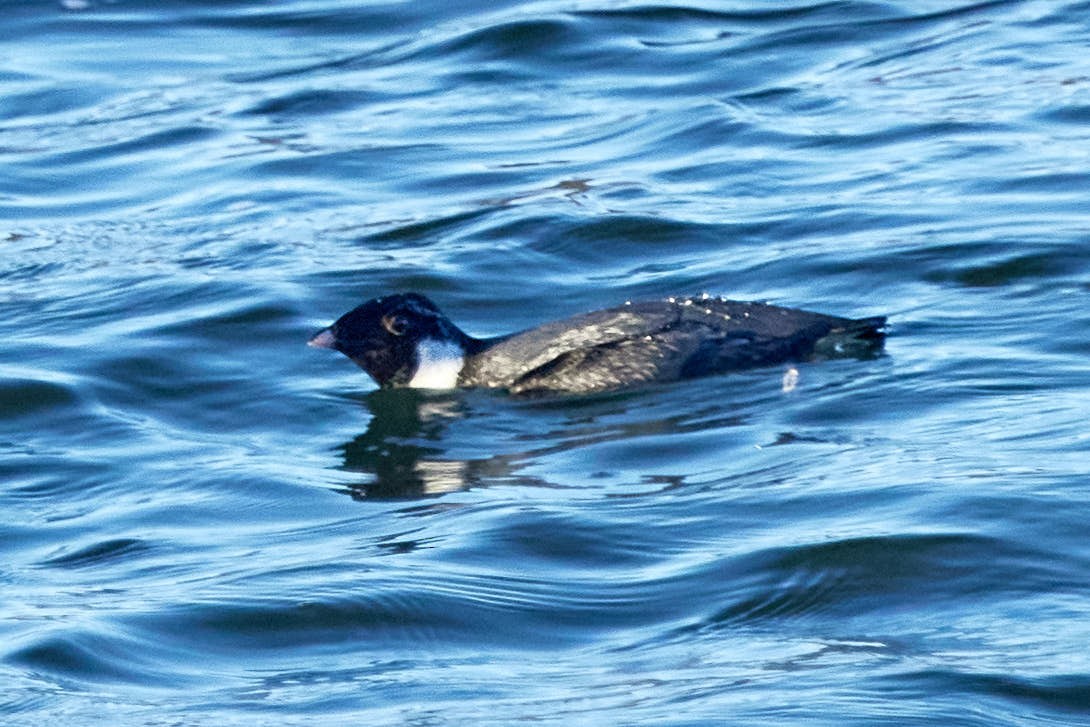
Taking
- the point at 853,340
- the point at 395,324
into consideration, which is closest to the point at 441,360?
the point at 395,324

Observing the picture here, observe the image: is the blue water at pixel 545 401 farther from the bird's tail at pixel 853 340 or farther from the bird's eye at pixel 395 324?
the bird's eye at pixel 395 324

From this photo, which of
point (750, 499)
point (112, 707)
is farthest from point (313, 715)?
point (750, 499)

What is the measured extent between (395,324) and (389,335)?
0.05 metres

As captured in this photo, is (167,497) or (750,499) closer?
(750,499)

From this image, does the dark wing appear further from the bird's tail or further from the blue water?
the bird's tail

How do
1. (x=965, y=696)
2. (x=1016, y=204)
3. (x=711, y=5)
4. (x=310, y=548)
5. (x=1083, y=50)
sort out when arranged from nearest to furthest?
(x=965, y=696) → (x=310, y=548) → (x=1016, y=204) → (x=1083, y=50) → (x=711, y=5)

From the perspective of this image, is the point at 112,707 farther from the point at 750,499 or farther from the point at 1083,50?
the point at 1083,50

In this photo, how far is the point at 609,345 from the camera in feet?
31.1

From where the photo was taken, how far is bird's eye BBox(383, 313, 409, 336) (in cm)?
991

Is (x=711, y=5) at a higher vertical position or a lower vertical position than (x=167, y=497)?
higher

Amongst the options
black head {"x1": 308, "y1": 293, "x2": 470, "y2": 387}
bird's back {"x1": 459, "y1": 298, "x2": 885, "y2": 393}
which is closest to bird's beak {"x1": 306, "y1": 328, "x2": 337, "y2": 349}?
black head {"x1": 308, "y1": 293, "x2": 470, "y2": 387}

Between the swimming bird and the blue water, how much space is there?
0.12m

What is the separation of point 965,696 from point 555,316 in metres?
5.50

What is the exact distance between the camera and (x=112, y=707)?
244 inches
